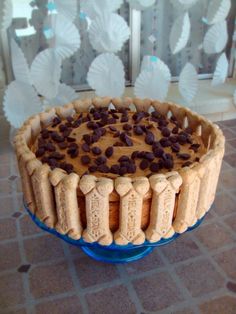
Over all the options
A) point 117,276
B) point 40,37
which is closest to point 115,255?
point 117,276

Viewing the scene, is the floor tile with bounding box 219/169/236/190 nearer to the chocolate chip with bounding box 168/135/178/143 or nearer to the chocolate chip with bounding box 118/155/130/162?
the chocolate chip with bounding box 168/135/178/143

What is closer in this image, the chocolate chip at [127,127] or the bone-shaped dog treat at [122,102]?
the chocolate chip at [127,127]

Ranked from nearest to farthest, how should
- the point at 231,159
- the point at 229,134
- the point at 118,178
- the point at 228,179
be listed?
the point at 118,178 → the point at 228,179 → the point at 231,159 → the point at 229,134

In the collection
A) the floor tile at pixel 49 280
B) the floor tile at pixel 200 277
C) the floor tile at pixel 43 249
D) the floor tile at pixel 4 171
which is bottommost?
the floor tile at pixel 200 277

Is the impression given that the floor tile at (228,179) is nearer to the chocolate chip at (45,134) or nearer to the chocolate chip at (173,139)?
the chocolate chip at (173,139)

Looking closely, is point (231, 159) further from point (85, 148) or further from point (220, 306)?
point (85, 148)

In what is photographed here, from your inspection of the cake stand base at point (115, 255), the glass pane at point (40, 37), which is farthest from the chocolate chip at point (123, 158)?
the glass pane at point (40, 37)

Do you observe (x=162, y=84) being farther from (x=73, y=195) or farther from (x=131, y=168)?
(x=73, y=195)
